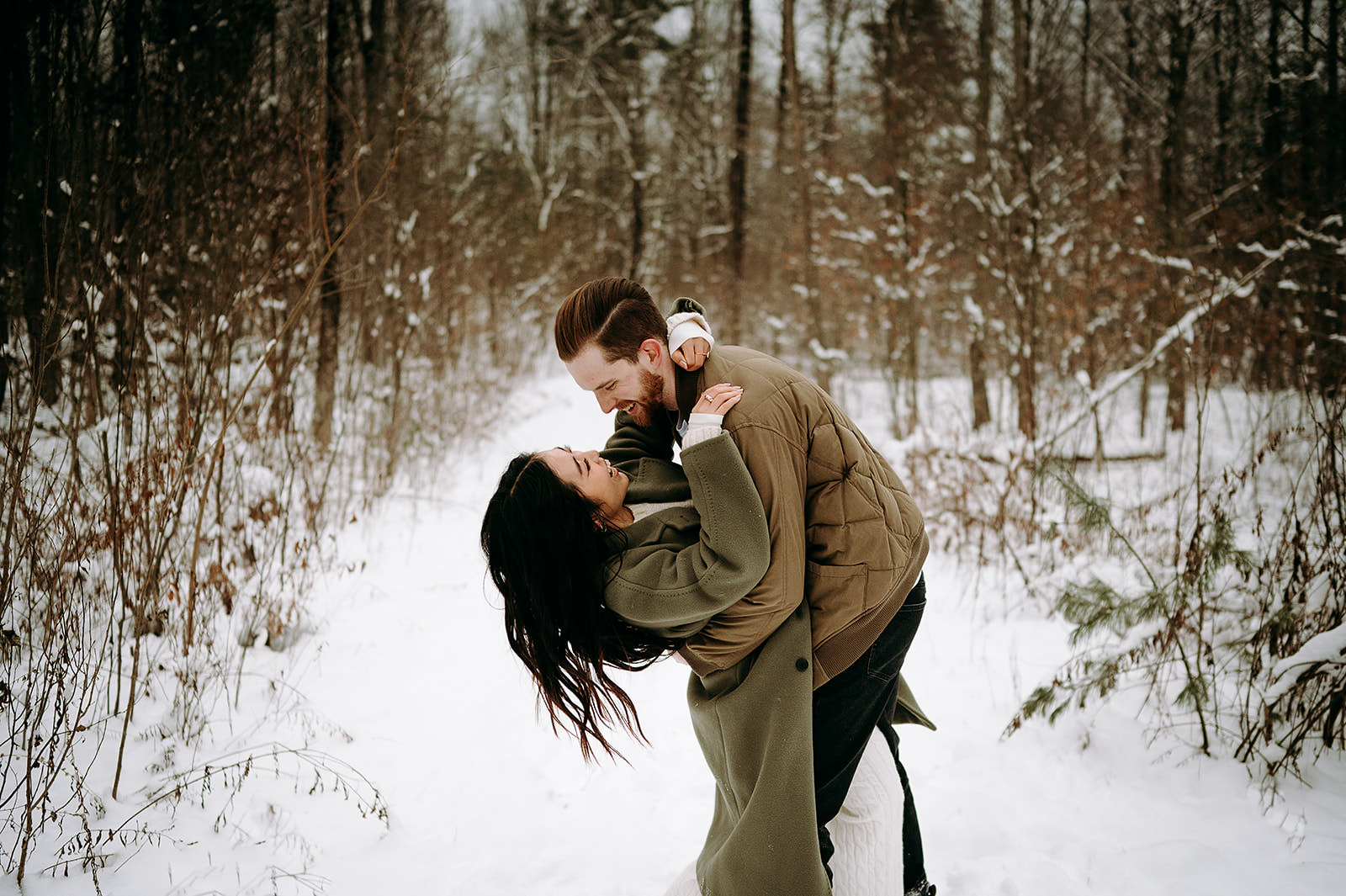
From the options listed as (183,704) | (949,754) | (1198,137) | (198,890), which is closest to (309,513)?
(183,704)

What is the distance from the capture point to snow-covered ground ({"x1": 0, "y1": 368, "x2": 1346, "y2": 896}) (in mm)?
2322

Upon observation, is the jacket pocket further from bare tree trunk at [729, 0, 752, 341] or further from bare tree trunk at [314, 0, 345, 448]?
bare tree trunk at [729, 0, 752, 341]

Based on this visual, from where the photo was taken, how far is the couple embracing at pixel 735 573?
1.66 meters

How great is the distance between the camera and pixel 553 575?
5.80 feet

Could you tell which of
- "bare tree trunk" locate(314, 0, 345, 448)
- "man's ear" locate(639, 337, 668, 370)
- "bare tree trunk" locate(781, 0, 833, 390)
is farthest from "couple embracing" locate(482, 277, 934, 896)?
"bare tree trunk" locate(781, 0, 833, 390)

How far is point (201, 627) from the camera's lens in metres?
3.18

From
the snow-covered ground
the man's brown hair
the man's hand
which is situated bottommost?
the snow-covered ground

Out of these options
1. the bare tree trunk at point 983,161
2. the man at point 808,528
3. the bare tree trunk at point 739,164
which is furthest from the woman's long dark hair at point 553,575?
the bare tree trunk at point 739,164

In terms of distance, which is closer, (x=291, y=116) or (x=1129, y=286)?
(x=291, y=116)

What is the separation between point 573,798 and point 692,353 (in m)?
2.03

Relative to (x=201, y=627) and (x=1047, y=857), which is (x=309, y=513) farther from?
(x=1047, y=857)

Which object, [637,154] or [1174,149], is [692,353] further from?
[637,154]

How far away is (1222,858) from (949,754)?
966 millimetres

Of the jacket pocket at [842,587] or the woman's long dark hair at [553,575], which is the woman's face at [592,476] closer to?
the woman's long dark hair at [553,575]
